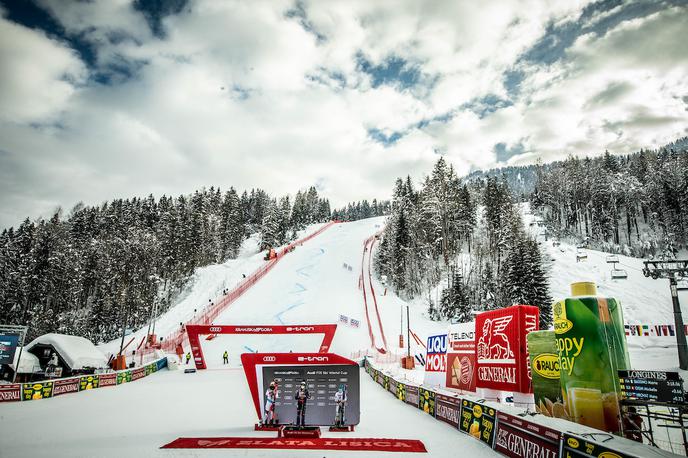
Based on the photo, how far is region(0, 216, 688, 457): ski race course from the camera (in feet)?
27.4

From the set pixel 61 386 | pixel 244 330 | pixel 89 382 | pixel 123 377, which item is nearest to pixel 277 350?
pixel 244 330

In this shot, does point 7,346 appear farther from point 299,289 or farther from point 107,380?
point 299,289

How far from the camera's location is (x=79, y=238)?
70.4 meters

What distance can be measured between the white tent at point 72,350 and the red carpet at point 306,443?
18.4m

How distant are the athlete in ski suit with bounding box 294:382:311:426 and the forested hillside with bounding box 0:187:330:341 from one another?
146ft

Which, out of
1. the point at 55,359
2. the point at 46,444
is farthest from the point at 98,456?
the point at 55,359

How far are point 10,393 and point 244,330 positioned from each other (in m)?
14.0

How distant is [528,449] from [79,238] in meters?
84.2

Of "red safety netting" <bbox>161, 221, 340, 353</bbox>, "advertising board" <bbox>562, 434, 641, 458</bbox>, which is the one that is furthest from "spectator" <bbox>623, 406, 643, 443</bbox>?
"red safety netting" <bbox>161, 221, 340, 353</bbox>

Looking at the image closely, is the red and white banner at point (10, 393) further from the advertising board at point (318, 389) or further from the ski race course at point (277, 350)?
the advertising board at point (318, 389)

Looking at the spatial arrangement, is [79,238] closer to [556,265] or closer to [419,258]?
[419,258]

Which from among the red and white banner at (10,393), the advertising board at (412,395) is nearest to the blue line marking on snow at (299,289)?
the red and white banner at (10,393)

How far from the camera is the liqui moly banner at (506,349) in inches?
354

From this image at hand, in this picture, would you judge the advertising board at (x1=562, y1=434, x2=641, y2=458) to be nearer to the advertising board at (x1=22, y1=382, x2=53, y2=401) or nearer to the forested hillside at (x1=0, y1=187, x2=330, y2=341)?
the advertising board at (x1=22, y1=382, x2=53, y2=401)
